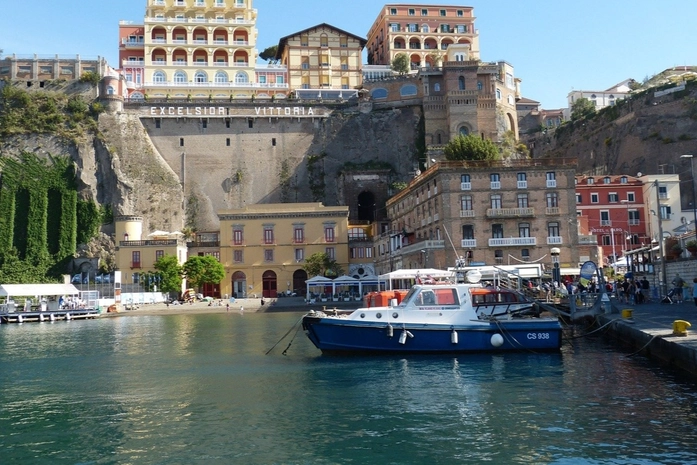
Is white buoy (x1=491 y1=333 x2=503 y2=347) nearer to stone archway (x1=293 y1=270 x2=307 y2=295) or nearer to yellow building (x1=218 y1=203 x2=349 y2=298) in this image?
yellow building (x1=218 y1=203 x2=349 y2=298)

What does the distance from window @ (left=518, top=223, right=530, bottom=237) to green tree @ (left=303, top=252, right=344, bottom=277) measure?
66.5 ft

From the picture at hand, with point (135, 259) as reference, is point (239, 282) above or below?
below

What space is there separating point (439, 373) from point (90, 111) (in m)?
67.0

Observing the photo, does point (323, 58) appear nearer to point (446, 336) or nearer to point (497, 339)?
point (446, 336)

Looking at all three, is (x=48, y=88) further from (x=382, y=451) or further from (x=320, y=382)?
(x=382, y=451)

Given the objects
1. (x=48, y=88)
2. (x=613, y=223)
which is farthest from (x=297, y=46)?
(x=613, y=223)

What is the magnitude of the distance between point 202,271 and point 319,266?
1088cm

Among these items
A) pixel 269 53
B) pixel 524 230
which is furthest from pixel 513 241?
pixel 269 53

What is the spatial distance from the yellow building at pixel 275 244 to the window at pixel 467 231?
63.3ft

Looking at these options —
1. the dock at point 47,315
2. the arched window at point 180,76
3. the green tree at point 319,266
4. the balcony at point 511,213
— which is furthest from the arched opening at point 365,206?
the dock at point 47,315

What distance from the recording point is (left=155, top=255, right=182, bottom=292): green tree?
60688mm

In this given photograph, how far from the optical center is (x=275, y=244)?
66.3m

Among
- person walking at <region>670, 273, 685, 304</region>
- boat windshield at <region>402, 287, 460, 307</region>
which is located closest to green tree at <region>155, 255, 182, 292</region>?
boat windshield at <region>402, 287, 460, 307</region>

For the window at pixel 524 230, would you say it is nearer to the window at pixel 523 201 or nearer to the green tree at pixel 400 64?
the window at pixel 523 201
